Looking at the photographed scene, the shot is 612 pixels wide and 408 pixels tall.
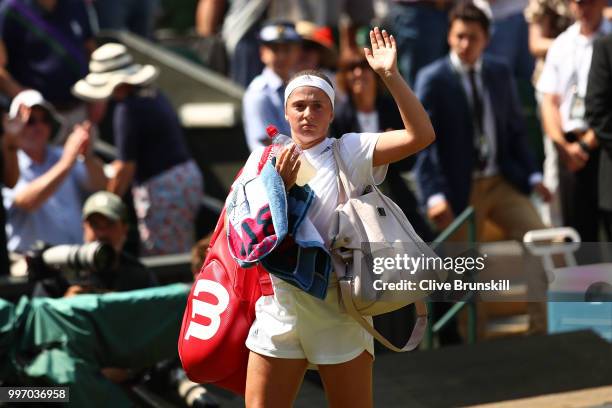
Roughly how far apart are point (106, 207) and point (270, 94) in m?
1.29

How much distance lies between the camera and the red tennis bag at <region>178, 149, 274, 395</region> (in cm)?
523

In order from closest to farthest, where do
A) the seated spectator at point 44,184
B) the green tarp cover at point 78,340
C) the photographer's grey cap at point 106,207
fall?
the green tarp cover at point 78,340, the photographer's grey cap at point 106,207, the seated spectator at point 44,184

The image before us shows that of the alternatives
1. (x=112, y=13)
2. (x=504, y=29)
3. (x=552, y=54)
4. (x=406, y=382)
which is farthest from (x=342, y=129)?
(x=112, y=13)

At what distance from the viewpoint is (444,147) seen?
8594mm

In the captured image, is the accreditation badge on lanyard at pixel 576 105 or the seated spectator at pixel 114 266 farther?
the accreditation badge on lanyard at pixel 576 105

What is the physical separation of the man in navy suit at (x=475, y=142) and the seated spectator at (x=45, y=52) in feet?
8.32

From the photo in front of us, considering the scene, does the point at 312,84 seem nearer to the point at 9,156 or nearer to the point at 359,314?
the point at 359,314

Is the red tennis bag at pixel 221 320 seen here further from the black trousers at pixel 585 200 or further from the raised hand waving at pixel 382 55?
the black trousers at pixel 585 200

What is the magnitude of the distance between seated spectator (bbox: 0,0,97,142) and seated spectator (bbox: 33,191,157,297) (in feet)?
6.65

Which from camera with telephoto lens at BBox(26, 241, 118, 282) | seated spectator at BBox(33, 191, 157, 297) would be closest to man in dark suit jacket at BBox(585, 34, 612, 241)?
seated spectator at BBox(33, 191, 157, 297)

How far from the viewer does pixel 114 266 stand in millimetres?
7211

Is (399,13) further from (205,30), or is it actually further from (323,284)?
(323,284)

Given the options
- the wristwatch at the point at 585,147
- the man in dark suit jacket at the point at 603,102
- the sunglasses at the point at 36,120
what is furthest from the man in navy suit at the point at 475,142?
the sunglasses at the point at 36,120

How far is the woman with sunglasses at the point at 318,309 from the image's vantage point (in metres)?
5.03
